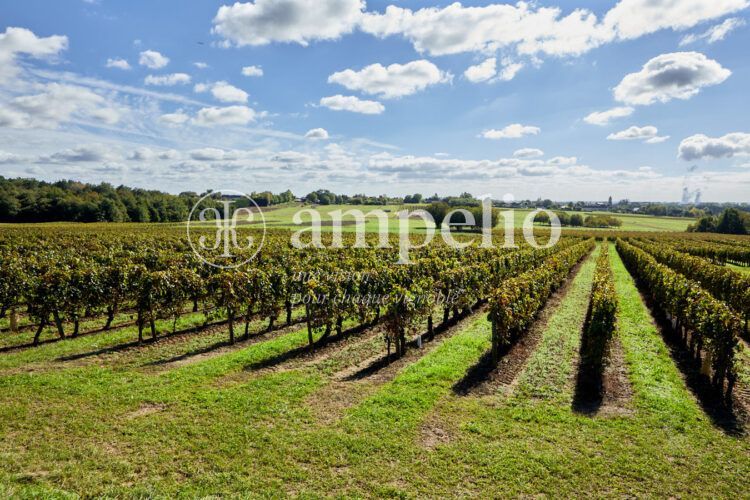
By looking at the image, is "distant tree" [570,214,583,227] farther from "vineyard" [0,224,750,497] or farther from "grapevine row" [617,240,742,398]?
"grapevine row" [617,240,742,398]

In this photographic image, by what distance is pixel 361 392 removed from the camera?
10.6m

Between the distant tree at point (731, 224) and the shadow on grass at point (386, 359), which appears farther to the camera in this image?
the distant tree at point (731, 224)

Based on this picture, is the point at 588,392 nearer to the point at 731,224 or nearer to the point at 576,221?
the point at 731,224

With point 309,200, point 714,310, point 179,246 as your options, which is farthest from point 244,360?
point 309,200

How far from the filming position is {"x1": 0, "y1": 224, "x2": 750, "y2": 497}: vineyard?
23.1 feet

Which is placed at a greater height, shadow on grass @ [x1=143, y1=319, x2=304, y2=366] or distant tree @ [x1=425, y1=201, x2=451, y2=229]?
distant tree @ [x1=425, y1=201, x2=451, y2=229]

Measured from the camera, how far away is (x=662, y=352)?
14.1 metres

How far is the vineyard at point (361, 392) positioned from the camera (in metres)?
7.03

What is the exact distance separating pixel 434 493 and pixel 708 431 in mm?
7217

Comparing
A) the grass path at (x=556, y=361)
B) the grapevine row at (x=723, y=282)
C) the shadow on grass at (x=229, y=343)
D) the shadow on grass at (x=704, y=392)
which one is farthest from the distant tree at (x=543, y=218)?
the shadow on grass at (x=229, y=343)

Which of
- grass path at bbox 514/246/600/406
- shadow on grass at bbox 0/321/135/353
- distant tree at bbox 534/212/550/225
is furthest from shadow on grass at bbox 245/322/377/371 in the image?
distant tree at bbox 534/212/550/225

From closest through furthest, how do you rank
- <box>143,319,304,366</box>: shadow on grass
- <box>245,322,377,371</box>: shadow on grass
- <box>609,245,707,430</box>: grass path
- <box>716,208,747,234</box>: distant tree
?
<box>609,245,707,430</box>: grass path → <box>245,322,377,371</box>: shadow on grass → <box>143,319,304,366</box>: shadow on grass → <box>716,208,747,234</box>: distant tree

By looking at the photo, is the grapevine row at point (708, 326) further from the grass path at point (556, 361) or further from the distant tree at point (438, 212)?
the distant tree at point (438, 212)

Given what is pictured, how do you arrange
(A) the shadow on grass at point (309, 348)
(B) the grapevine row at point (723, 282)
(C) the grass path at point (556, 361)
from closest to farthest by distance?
1. (C) the grass path at point (556, 361)
2. (A) the shadow on grass at point (309, 348)
3. (B) the grapevine row at point (723, 282)
